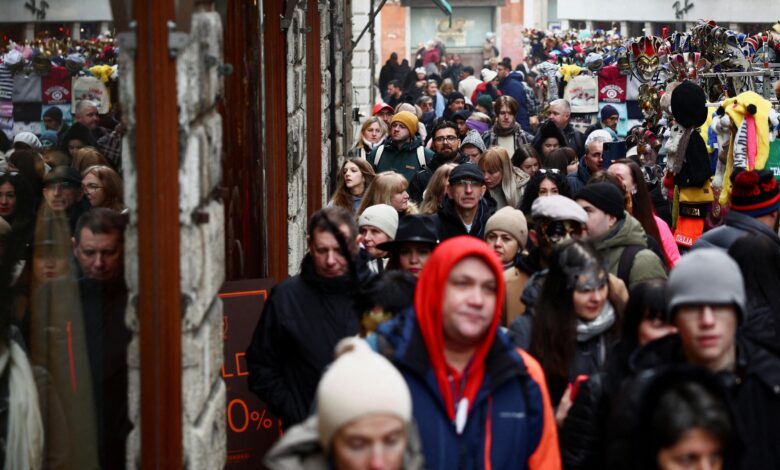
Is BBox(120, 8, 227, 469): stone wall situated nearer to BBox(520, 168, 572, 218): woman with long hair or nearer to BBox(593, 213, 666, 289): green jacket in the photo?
BBox(593, 213, 666, 289): green jacket

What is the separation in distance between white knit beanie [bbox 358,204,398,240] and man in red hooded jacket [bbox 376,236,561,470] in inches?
128

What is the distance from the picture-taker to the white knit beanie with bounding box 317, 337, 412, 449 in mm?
3439

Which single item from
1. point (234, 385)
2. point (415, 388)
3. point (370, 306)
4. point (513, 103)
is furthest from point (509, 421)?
point (513, 103)

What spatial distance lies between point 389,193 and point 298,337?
11.6 feet

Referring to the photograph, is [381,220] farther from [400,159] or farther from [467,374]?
[400,159]

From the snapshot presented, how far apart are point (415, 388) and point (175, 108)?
1.26 m

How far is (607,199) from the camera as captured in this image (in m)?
7.19

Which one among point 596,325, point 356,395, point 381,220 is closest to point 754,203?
point 381,220

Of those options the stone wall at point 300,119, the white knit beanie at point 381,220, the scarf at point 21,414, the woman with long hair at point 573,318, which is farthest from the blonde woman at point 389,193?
the scarf at point 21,414

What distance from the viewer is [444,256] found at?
4211 millimetres

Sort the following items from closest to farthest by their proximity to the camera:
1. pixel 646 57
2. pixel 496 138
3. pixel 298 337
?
pixel 298 337 → pixel 496 138 → pixel 646 57

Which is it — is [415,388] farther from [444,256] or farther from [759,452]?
[759,452]

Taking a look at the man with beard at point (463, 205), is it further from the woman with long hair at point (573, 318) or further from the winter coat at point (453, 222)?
the woman with long hair at point (573, 318)

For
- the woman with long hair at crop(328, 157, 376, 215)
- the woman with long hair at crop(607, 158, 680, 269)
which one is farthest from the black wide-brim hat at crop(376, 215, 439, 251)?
the woman with long hair at crop(328, 157, 376, 215)
